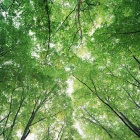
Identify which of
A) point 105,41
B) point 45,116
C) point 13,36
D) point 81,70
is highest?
point 13,36

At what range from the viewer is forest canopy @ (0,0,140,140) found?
18.2 ft

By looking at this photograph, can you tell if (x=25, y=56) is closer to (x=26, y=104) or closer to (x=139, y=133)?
(x=26, y=104)

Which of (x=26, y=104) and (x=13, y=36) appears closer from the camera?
(x=13, y=36)

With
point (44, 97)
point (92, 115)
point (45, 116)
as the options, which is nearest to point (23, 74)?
point (44, 97)

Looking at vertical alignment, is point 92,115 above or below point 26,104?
below

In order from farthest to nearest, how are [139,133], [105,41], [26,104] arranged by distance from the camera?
[26,104] → [139,133] → [105,41]

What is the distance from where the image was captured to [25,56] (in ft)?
24.6

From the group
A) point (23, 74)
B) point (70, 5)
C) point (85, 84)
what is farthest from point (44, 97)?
point (70, 5)

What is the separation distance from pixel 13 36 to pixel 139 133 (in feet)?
20.2

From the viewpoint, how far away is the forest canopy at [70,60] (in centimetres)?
555

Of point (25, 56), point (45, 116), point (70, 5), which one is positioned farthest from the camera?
point (45, 116)

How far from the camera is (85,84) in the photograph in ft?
26.1

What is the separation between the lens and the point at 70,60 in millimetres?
6980

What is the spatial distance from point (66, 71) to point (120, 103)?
3.86 metres
